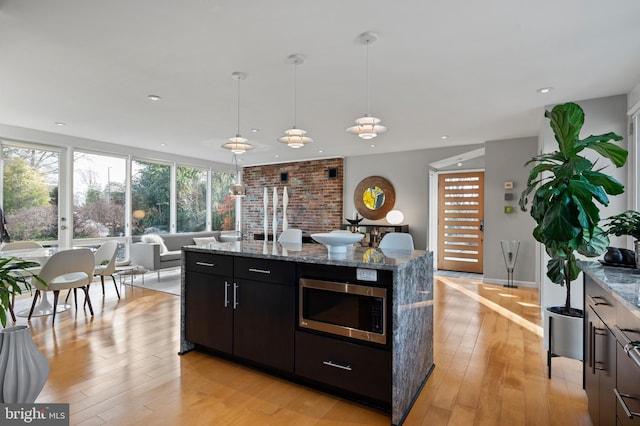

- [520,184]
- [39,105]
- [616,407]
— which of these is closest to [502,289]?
[520,184]

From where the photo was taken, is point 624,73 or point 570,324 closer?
point 570,324

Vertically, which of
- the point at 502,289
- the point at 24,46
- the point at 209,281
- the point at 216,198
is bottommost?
the point at 502,289

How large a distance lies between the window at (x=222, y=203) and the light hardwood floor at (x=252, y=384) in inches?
199

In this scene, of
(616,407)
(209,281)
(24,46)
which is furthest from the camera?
(209,281)

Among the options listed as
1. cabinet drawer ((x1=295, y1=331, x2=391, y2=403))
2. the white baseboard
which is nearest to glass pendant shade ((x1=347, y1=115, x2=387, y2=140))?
cabinet drawer ((x1=295, y1=331, x2=391, y2=403))

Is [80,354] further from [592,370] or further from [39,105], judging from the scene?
[592,370]

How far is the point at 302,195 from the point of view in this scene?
8242 millimetres

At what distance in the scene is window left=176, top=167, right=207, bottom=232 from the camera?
790cm

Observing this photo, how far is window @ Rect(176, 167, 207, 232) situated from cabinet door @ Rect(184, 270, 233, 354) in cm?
529

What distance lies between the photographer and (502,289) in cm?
558

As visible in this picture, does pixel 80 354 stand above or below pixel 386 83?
below

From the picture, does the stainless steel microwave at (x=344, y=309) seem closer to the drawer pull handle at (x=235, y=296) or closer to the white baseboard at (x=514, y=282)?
the drawer pull handle at (x=235, y=296)

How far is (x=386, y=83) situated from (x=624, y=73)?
83.9 inches

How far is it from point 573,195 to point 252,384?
8.24 ft
